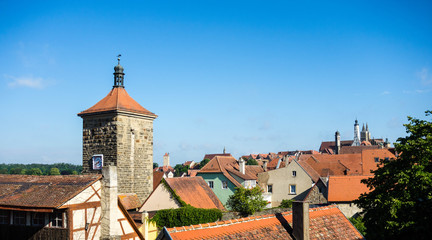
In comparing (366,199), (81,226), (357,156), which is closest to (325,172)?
(357,156)

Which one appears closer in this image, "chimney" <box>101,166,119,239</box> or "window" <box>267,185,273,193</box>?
"chimney" <box>101,166,119,239</box>

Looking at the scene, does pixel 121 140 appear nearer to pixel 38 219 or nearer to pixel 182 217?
pixel 182 217

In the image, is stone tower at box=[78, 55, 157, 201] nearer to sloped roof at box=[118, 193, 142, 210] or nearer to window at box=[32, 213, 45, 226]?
sloped roof at box=[118, 193, 142, 210]

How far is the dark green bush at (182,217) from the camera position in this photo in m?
26.0

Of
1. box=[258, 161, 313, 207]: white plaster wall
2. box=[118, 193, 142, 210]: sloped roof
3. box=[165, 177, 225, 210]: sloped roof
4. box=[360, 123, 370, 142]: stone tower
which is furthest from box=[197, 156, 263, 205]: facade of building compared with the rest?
box=[360, 123, 370, 142]: stone tower

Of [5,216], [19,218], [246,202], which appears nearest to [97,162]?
[5,216]

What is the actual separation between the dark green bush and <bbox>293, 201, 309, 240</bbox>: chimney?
485 inches

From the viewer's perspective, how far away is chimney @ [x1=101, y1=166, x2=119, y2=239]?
17.6 metres

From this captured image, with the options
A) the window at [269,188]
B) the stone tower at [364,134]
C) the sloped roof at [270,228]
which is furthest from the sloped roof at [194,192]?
the stone tower at [364,134]

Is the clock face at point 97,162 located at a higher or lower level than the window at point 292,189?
higher

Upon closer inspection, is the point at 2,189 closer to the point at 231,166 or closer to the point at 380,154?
the point at 231,166

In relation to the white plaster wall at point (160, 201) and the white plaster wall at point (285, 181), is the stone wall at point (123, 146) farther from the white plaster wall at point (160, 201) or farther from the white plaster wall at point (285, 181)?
the white plaster wall at point (285, 181)

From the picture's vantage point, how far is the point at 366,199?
2069 cm

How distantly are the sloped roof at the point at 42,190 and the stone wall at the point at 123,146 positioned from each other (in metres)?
6.50
